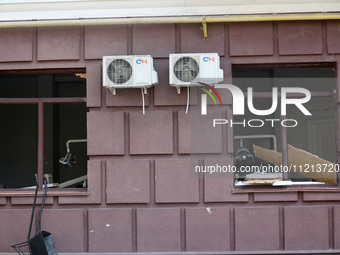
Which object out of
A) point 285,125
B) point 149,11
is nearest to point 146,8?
point 149,11

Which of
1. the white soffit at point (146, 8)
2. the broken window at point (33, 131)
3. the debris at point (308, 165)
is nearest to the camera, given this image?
the white soffit at point (146, 8)

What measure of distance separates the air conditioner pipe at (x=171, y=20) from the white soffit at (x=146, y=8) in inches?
5.2

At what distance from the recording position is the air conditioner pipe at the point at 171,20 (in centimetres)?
561

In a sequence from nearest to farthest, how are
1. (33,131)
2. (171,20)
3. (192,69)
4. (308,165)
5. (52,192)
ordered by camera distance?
(192,69) → (171,20) → (52,192) → (308,165) → (33,131)

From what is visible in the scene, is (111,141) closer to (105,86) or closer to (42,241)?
(105,86)

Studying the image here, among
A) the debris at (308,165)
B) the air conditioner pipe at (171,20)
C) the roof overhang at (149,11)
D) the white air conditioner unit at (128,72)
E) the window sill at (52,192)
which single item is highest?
the roof overhang at (149,11)

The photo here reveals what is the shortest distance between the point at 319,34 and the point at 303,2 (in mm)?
471

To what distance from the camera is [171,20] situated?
223 inches

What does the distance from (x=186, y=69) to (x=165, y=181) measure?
4.83ft

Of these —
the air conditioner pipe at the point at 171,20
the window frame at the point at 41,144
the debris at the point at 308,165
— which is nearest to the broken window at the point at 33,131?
the window frame at the point at 41,144

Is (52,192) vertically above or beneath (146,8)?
beneath

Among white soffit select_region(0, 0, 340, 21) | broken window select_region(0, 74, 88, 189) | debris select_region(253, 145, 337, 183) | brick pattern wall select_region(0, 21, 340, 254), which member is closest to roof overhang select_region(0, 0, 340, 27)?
white soffit select_region(0, 0, 340, 21)

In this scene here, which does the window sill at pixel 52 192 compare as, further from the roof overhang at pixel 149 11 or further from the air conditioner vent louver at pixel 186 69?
the roof overhang at pixel 149 11

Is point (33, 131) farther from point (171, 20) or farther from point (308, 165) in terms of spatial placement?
point (308, 165)
